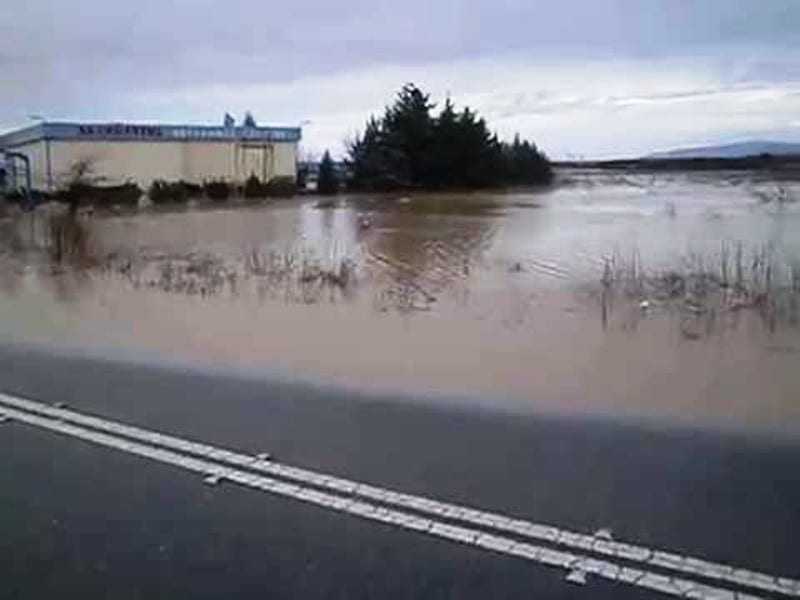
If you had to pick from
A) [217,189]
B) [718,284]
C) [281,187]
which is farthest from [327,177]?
[718,284]

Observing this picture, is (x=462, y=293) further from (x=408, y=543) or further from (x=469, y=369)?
(x=408, y=543)

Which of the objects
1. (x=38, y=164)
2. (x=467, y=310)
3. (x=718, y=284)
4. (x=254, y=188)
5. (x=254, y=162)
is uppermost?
(x=254, y=162)

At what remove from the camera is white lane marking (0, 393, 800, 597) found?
385 cm

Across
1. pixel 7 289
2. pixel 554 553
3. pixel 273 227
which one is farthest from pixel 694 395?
pixel 273 227

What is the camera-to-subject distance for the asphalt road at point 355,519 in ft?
12.7

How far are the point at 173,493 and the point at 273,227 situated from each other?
94.3 ft

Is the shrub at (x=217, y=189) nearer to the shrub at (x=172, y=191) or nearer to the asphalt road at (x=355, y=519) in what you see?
the shrub at (x=172, y=191)

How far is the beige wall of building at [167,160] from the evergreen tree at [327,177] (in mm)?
2329

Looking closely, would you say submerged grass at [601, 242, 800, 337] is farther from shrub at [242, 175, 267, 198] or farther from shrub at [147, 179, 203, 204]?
shrub at [242, 175, 267, 198]

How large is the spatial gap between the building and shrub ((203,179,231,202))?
1241 millimetres

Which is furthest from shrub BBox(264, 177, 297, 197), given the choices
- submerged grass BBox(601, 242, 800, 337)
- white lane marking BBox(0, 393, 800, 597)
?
white lane marking BBox(0, 393, 800, 597)

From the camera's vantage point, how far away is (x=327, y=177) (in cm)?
6456

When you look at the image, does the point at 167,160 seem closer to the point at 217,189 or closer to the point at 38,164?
the point at 217,189

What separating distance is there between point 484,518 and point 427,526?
299 millimetres
